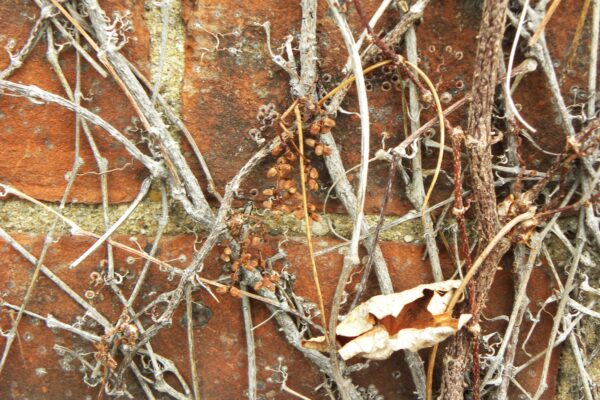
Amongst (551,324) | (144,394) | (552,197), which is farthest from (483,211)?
(144,394)

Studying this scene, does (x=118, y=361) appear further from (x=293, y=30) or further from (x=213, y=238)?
(x=293, y=30)

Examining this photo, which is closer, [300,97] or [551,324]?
[300,97]

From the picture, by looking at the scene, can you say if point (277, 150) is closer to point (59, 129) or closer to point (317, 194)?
point (317, 194)

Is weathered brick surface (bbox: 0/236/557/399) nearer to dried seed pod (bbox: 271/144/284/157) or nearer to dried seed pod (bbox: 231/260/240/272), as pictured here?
dried seed pod (bbox: 231/260/240/272)

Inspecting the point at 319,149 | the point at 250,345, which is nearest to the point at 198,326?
the point at 250,345

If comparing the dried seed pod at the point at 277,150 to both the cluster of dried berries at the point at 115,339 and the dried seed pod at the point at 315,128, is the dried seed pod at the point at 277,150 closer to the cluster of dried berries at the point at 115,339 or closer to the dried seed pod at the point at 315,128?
the dried seed pod at the point at 315,128

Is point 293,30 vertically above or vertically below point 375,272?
above
